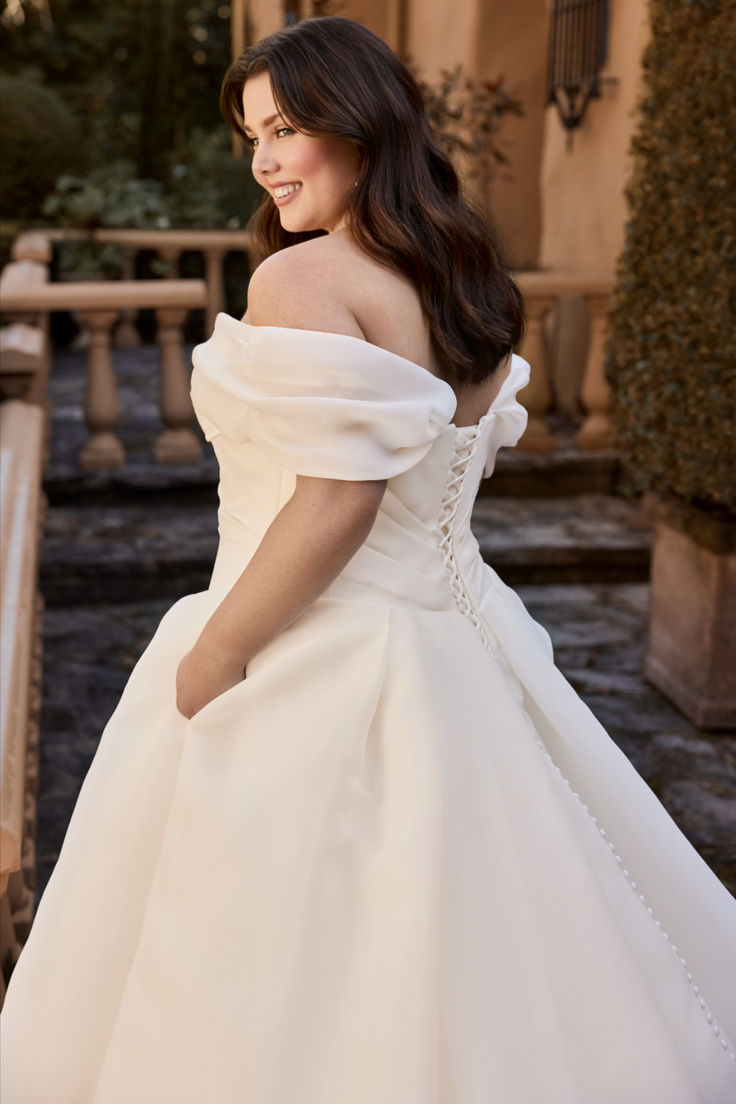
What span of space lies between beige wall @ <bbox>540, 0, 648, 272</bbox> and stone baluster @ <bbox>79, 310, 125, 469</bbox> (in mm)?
2755

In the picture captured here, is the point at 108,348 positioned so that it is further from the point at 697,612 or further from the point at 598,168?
the point at 697,612

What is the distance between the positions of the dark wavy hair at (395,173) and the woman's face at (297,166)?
3 centimetres

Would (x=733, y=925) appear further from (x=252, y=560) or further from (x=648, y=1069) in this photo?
(x=252, y=560)

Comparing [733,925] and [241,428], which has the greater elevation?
[241,428]

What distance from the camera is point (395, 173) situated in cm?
161

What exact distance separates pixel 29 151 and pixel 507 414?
9.81m

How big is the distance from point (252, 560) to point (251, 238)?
0.65m

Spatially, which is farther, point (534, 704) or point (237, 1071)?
point (534, 704)

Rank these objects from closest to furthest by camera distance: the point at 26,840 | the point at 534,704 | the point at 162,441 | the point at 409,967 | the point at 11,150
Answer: the point at 409,967
the point at 534,704
the point at 26,840
the point at 162,441
the point at 11,150

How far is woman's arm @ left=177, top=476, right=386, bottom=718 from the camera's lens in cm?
151

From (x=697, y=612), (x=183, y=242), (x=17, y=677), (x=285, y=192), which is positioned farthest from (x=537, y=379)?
(x=285, y=192)

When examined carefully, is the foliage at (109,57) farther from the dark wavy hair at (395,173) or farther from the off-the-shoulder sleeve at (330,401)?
the off-the-shoulder sleeve at (330,401)

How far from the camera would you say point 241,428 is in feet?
5.33

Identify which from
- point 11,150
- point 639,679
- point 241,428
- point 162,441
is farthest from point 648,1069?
point 11,150
